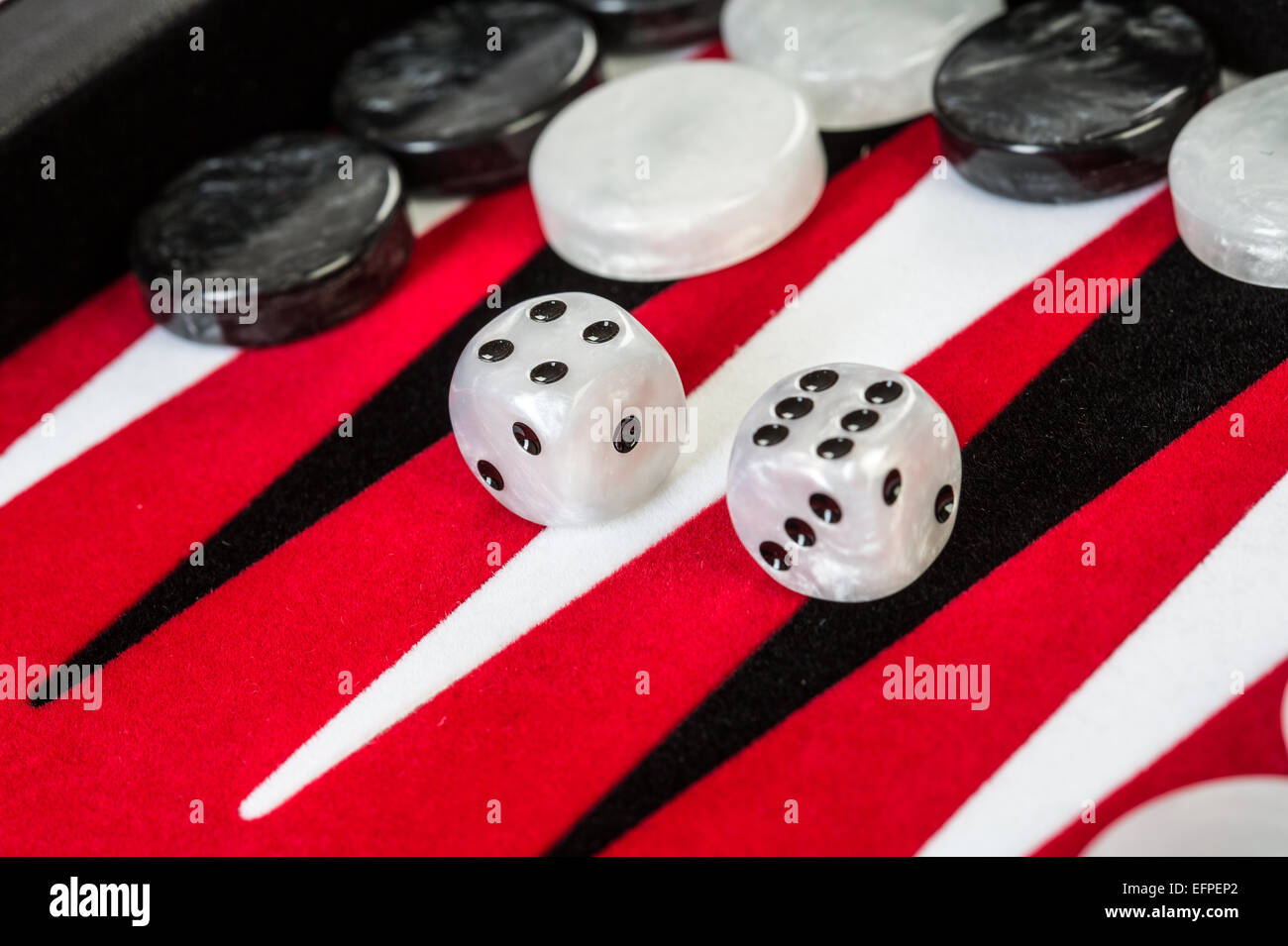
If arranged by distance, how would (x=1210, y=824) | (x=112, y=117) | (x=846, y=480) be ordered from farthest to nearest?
(x=112, y=117), (x=846, y=480), (x=1210, y=824)

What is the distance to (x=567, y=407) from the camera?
180 centimetres

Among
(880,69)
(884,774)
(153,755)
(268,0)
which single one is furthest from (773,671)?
(268,0)

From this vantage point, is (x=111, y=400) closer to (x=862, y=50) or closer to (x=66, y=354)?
(x=66, y=354)

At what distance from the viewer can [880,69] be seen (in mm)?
2570

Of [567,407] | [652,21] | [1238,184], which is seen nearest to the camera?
[567,407]

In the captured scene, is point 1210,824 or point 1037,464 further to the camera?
point 1037,464

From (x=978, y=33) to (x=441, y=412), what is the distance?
1.26 metres

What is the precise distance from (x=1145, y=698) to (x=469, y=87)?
1.82 m

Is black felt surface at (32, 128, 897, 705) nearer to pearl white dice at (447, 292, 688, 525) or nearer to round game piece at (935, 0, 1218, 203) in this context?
pearl white dice at (447, 292, 688, 525)

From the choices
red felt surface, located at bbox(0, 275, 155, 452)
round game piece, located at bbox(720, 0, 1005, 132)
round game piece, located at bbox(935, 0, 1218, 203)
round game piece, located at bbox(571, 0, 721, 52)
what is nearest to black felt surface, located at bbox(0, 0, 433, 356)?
red felt surface, located at bbox(0, 275, 155, 452)

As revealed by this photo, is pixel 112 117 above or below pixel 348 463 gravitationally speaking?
above

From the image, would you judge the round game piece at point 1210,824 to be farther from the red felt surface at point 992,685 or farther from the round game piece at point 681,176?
the round game piece at point 681,176

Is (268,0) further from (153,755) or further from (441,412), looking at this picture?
(153,755)

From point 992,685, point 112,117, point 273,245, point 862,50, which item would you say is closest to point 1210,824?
point 992,685
